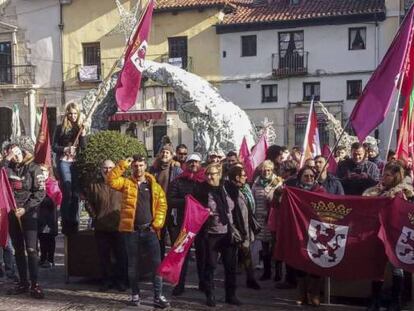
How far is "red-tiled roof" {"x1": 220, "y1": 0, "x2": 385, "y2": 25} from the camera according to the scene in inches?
1260

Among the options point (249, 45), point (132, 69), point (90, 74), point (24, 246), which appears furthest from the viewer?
point (90, 74)

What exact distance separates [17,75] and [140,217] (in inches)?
1302

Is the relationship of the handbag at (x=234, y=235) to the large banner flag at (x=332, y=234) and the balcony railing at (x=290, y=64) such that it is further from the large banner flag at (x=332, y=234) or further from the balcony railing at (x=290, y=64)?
the balcony railing at (x=290, y=64)

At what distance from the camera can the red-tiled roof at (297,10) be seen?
105ft

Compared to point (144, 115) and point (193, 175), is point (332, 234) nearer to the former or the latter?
point (193, 175)

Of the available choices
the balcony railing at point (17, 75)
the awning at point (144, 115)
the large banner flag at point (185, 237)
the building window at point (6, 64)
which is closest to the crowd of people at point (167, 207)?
the large banner flag at point (185, 237)

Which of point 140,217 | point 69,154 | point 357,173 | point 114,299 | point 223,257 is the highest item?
point 69,154

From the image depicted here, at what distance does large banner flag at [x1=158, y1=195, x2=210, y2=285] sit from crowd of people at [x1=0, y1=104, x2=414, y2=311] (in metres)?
0.12

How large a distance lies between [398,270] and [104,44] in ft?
104

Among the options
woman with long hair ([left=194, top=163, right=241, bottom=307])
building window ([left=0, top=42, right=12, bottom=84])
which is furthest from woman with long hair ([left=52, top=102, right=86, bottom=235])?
building window ([left=0, top=42, right=12, bottom=84])

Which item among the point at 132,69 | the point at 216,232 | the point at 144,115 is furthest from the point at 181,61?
the point at 216,232

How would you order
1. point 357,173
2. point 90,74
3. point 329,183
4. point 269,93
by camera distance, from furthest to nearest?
point 90,74
point 269,93
point 357,173
point 329,183

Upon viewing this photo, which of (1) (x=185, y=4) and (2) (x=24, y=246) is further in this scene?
(1) (x=185, y=4)

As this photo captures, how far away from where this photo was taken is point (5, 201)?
778cm
